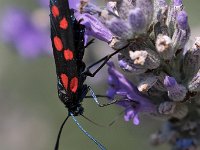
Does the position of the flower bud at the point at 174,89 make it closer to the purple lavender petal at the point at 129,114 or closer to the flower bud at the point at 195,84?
the flower bud at the point at 195,84

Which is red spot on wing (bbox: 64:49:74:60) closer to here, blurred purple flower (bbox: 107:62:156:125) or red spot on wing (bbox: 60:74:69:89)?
red spot on wing (bbox: 60:74:69:89)

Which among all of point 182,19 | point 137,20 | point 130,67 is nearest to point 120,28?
point 137,20

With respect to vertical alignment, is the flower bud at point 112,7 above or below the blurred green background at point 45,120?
above

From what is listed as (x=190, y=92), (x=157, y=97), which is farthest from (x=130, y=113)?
(x=190, y=92)

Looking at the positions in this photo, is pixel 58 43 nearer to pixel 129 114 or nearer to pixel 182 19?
pixel 129 114

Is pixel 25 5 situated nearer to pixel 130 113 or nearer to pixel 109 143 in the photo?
pixel 109 143

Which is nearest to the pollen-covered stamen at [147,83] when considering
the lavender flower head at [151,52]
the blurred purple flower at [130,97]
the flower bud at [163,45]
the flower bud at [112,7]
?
the lavender flower head at [151,52]
